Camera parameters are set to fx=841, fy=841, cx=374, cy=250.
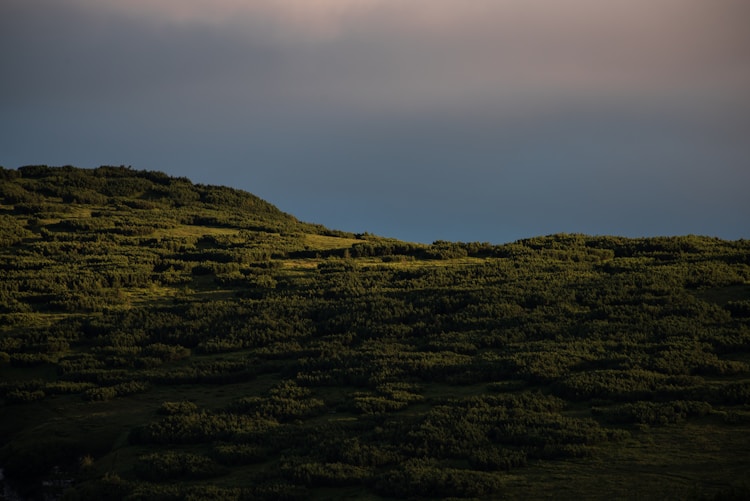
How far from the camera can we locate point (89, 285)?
110 feet

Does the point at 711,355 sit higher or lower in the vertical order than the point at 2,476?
higher

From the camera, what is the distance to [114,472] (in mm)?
16750

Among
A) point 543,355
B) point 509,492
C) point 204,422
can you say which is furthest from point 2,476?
point 543,355

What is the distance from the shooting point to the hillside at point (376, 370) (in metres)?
15.6

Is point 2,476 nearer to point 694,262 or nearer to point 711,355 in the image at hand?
point 711,355

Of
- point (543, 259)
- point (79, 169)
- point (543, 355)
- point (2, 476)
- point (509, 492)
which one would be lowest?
point (2, 476)

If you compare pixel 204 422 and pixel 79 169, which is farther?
pixel 79 169

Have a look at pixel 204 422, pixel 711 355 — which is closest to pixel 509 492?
pixel 204 422

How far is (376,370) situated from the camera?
2227 centimetres

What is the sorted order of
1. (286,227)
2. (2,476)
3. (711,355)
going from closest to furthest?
(2,476), (711,355), (286,227)

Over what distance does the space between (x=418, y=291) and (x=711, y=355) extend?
38.9 ft

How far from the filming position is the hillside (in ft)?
51.0

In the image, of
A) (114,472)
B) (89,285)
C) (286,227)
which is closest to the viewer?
(114,472)

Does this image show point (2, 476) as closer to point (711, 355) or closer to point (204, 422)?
point (204, 422)
